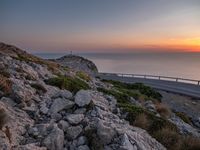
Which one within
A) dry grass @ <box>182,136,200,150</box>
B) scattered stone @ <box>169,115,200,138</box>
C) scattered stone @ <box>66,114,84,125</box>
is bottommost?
scattered stone @ <box>169,115,200,138</box>

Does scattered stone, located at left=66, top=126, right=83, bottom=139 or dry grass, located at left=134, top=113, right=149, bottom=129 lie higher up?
scattered stone, located at left=66, top=126, right=83, bottom=139

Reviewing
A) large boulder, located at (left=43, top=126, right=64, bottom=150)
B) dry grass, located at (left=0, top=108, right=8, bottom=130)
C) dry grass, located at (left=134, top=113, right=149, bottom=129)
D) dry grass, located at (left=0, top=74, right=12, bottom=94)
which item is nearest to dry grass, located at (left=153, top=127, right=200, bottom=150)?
dry grass, located at (left=134, top=113, right=149, bottom=129)

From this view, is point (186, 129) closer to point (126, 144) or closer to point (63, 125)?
point (126, 144)

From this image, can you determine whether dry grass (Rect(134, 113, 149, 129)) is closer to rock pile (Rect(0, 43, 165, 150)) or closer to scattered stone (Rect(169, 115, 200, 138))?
rock pile (Rect(0, 43, 165, 150))

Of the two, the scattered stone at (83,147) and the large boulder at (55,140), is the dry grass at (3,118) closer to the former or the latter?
the large boulder at (55,140)

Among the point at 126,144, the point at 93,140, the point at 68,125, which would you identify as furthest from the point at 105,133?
the point at 68,125

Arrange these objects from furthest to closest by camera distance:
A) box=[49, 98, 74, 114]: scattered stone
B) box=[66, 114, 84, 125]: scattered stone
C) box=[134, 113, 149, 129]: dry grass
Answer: box=[134, 113, 149, 129]: dry grass
box=[49, 98, 74, 114]: scattered stone
box=[66, 114, 84, 125]: scattered stone

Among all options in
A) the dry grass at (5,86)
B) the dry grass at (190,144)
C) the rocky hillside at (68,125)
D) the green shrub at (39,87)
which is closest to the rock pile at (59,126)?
the rocky hillside at (68,125)

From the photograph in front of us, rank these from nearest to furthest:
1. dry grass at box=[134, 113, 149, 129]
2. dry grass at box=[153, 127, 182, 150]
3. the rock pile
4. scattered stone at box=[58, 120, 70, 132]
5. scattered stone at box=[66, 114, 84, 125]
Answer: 1. the rock pile
2. scattered stone at box=[58, 120, 70, 132]
3. scattered stone at box=[66, 114, 84, 125]
4. dry grass at box=[153, 127, 182, 150]
5. dry grass at box=[134, 113, 149, 129]

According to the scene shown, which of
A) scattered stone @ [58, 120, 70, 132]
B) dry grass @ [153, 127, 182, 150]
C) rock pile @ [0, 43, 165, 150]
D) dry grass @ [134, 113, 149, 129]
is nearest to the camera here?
rock pile @ [0, 43, 165, 150]

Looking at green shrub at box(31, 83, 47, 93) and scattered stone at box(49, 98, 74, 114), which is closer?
scattered stone at box(49, 98, 74, 114)

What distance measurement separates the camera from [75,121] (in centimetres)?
778

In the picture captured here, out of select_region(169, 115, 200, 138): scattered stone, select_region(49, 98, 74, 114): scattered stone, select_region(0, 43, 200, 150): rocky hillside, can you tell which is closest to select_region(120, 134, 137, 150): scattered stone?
select_region(0, 43, 200, 150): rocky hillside

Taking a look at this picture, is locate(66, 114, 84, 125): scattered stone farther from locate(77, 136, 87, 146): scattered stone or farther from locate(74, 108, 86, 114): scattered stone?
locate(77, 136, 87, 146): scattered stone
